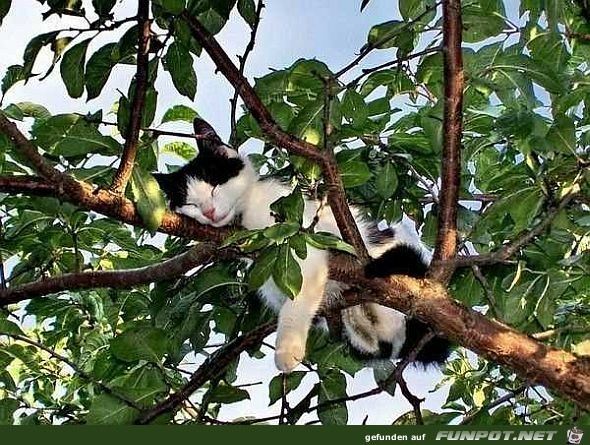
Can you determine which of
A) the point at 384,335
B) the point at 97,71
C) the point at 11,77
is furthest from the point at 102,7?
the point at 384,335

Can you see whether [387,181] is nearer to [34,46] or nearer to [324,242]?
[324,242]

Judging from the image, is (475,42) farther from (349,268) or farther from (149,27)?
(149,27)

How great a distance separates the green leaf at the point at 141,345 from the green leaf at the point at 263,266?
0.45m

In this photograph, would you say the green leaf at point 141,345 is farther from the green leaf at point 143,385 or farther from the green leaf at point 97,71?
the green leaf at point 97,71

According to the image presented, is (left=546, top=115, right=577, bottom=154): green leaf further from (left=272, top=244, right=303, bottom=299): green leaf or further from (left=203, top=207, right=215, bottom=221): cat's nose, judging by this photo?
(left=203, top=207, right=215, bottom=221): cat's nose

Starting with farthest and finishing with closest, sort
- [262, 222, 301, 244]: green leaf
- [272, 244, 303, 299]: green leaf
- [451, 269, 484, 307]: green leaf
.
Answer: [451, 269, 484, 307]: green leaf < [272, 244, 303, 299]: green leaf < [262, 222, 301, 244]: green leaf

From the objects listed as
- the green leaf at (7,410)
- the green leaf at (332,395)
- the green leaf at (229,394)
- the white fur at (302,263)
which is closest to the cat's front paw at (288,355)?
the white fur at (302,263)

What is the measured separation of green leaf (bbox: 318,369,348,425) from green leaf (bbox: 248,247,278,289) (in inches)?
29.3

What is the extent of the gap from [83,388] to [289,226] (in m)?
1.63

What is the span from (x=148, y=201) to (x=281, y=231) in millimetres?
334

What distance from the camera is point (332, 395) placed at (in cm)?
223

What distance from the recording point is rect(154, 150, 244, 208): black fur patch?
2.55 meters

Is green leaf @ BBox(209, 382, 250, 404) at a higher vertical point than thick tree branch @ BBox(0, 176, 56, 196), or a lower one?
lower

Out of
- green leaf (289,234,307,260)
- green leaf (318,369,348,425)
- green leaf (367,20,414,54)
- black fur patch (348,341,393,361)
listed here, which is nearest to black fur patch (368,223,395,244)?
black fur patch (348,341,393,361)
